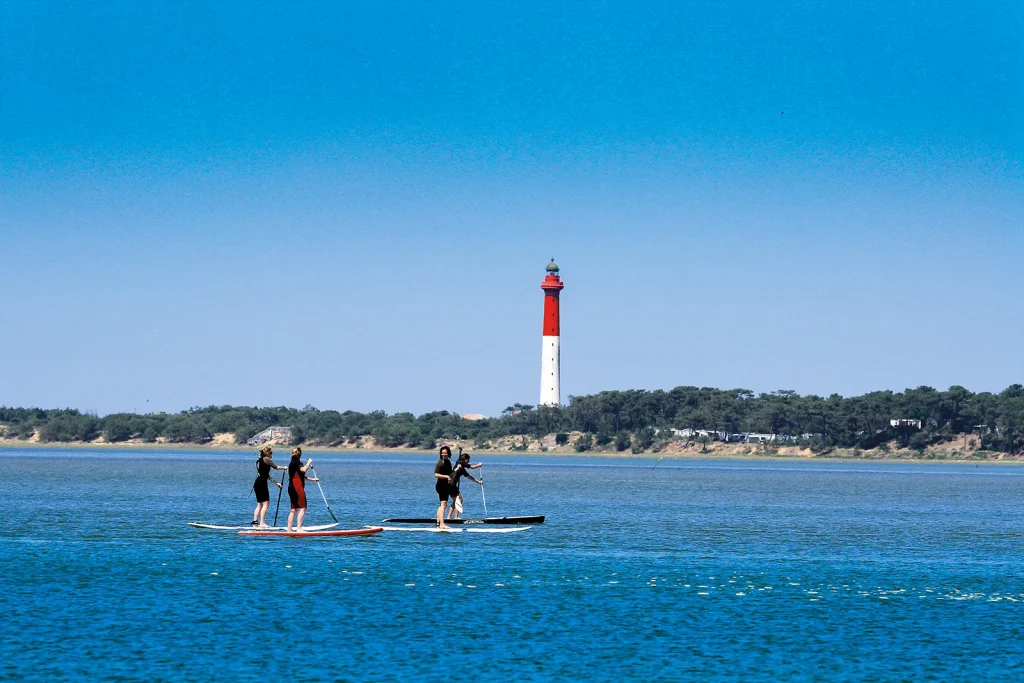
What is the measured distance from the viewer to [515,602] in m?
31.5

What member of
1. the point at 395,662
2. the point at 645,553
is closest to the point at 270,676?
the point at 395,662

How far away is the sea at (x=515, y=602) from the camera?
2414 cm

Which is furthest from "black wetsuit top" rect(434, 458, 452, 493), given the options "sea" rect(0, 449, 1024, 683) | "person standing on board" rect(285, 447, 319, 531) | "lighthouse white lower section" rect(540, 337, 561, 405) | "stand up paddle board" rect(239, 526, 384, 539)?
"lighthouse white lower section" rect(540, 337, 561, 405)

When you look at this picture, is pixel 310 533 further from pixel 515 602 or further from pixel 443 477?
pixel 515 602

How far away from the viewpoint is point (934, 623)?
29.2 meters

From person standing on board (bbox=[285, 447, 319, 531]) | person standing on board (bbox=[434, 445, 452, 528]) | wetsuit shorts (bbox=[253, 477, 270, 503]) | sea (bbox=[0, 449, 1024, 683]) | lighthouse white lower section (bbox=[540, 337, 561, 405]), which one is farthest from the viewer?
lighthouse white lower section (bbox=[540, 337, 561, 405])

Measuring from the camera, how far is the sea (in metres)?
24.1

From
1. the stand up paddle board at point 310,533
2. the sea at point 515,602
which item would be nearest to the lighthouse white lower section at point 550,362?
the sea at point 515,602

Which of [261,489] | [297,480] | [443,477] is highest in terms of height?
[443,477]

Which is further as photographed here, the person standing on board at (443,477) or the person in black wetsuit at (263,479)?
the person standing on board at (443,477)

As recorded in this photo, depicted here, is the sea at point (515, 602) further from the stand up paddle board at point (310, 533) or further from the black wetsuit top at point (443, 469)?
the black wetsuit top at point (443, 469)

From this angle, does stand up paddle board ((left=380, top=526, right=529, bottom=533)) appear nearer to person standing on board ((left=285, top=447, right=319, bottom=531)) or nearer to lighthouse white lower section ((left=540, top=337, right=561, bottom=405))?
person standing on board ((left=285, top=447, right=319, bottom=531))

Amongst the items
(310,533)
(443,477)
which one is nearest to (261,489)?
(310,533)

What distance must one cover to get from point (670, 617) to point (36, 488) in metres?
63.2
